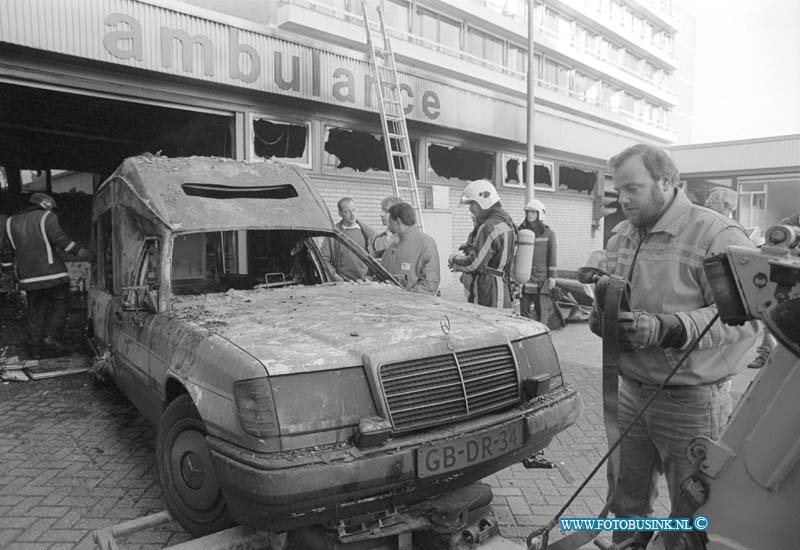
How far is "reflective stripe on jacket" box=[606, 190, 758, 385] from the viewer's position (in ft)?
6.85

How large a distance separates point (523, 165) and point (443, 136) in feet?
10.3

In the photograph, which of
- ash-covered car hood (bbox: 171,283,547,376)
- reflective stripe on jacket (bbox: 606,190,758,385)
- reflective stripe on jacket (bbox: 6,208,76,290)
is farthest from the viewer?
reflective stripe on jacket (bbox: 6,208,76,290)

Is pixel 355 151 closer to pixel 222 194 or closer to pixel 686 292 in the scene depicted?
pixel 222 194

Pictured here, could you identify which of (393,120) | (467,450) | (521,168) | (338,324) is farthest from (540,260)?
(521,168)

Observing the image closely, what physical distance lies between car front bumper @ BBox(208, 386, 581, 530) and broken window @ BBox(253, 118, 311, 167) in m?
6.69

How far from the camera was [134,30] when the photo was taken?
6.69 meters

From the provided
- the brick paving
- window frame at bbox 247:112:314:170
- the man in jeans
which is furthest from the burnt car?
window frame at bbox 247:112:314:170

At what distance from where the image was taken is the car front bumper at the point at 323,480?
2.13 metres

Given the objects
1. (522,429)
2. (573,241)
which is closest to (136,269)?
(522,429)

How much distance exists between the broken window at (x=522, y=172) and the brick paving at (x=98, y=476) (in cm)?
798

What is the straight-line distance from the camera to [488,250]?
18.2 ft

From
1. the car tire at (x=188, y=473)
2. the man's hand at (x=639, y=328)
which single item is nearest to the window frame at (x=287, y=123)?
the car tire at (x=188, y=473)

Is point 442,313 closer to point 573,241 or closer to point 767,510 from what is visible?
point 767,510

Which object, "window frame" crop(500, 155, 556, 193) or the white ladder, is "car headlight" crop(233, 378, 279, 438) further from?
"window frame" crop(500, 155, 556, 193)
